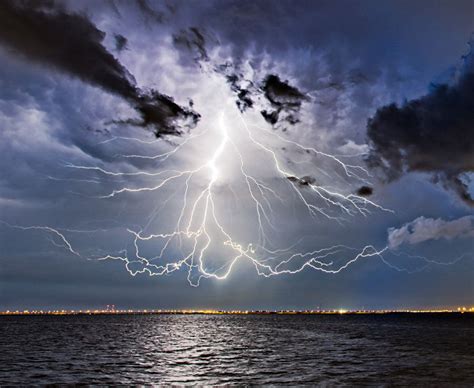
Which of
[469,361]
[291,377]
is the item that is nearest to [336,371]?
[291,377]

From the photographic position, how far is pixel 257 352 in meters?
41.9

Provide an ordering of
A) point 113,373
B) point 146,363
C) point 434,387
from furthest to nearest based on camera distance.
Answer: point 146,363
point 113,373
point 434,387

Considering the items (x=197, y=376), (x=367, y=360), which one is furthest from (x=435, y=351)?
(x=197, y=376)

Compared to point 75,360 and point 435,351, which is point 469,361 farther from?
point 75,360

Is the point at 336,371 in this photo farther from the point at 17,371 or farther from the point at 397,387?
the point at 17,371

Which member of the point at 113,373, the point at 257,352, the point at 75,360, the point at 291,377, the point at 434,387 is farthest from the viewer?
the point at 257,352

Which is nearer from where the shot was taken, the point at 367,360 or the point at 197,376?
the point at 197,376

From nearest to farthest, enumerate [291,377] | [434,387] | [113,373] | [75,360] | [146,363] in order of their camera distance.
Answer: [434,387] < [291,377] < [113,373] < [146,363] < [75,360]

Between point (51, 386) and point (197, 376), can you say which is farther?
point (197, 376)

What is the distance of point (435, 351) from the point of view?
42.9m

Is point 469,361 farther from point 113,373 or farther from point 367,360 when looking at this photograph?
point 113,373

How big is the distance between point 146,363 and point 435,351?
26391 mm

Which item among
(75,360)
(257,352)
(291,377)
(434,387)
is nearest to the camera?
(434,387)

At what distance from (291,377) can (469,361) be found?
16.1 metres
